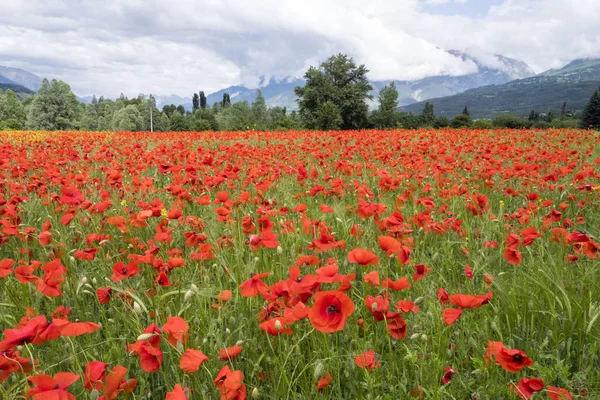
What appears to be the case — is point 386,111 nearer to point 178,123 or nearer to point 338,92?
point 338,92

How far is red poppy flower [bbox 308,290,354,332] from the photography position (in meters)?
1.22

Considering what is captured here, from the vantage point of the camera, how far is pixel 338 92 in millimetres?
42750

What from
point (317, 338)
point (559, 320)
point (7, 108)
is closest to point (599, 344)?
point (559, 320)

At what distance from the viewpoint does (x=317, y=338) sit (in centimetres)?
182

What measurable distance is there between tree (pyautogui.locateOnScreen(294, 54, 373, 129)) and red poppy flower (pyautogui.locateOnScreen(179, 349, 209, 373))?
39.8 meters

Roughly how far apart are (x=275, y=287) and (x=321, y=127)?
38975mm

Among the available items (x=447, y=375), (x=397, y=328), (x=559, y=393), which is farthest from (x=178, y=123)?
(x=559, y=393)

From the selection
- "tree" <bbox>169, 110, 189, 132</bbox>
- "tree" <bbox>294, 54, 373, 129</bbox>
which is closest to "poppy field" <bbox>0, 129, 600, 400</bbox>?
"tree" <bbox>294, 54, 373, 129</bbox>

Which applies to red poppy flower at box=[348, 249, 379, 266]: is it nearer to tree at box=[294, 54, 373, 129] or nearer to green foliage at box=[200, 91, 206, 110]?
tree at box=[294, 54, 373, 129]

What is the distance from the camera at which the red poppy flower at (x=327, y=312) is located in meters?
1.22

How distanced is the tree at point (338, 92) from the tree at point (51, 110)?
2697 cm

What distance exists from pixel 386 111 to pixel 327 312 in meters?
55.5

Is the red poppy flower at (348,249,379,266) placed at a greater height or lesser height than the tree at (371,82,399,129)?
lesser

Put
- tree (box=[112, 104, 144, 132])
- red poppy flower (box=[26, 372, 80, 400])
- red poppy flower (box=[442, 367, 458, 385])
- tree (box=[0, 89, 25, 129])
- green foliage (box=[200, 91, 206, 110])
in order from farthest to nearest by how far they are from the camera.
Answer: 1. green foliage (box=[200, 91, 206, 110])
2. tree (box=[0, 89, 25, 129])
3. tree (box=[112, 104, 144, 132])
4. red poppy flower (box=[442, 367, 458, 385])
5. red poppy flower (box=[26, 372, 80, 400])
